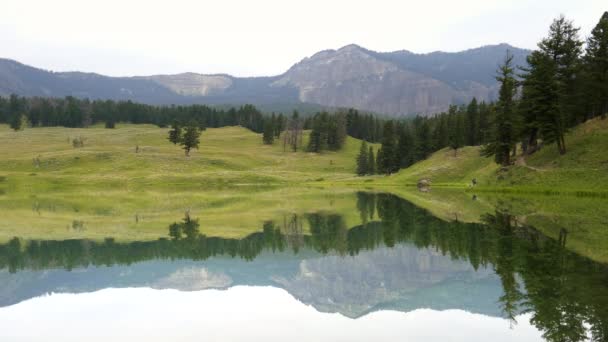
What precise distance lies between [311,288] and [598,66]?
2672 inches

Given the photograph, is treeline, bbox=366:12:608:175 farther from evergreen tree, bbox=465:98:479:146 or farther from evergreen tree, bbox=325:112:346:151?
evergreen tree, bbox=325:112:346:151

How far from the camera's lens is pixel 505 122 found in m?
73.6

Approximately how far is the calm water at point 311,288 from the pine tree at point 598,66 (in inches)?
1843

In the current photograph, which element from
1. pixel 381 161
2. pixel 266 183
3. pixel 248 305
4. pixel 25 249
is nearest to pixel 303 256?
pixel 248 305

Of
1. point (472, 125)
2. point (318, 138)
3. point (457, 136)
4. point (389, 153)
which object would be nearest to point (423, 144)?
point (389, 153)

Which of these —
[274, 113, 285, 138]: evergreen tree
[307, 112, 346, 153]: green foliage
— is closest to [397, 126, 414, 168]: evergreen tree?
[307, 112, 346, 153]: green foliage

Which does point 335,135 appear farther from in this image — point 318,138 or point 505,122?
point 505,122

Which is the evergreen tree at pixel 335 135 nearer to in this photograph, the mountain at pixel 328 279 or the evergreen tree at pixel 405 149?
the evergreen tree at pixel 405 149

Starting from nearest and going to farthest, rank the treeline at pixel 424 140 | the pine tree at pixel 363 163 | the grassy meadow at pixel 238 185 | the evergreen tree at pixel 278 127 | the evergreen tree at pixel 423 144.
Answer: the grassy meadow at pixel 238 185
the treeline at pixel 424 140
the evergreen tree at pixel 423 144
the pine tree at pixel 363 163
the evergreen tree at pixel 278 127

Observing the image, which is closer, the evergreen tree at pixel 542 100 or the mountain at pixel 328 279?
the mountain at pixel 328 279

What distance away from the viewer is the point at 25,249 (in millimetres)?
29312

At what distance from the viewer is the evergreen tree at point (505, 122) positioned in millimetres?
73188

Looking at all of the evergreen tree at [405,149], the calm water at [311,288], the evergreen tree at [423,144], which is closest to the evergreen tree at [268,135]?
the evergreen tree at [405,149]

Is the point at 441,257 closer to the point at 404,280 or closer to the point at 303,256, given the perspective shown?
the point at 404,280
